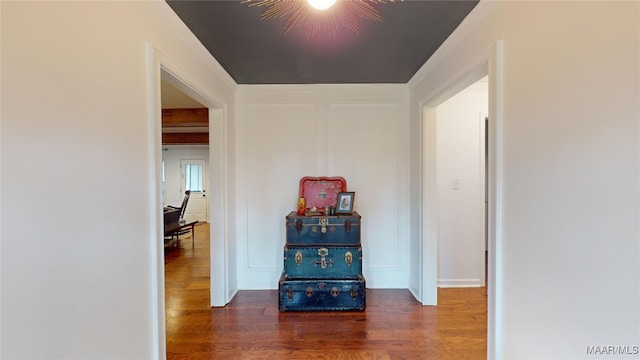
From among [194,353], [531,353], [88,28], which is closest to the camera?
[88,28]

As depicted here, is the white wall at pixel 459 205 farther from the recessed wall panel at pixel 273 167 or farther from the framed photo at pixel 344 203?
the recessed wall panel at pixel 273 167

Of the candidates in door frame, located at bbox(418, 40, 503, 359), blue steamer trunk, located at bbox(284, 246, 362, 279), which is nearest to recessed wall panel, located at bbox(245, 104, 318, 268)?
blue steamer trunk, located at bbox(284, 246, 362, 279)

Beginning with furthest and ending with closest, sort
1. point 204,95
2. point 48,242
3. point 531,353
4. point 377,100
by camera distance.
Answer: point 377,100, point 204,95, point 531,353, point 48,242

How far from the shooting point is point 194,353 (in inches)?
81.0

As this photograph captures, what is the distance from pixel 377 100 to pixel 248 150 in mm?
1559

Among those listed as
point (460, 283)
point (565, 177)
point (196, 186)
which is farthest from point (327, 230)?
point (196, 186)

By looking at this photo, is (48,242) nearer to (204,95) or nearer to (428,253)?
(204,95)

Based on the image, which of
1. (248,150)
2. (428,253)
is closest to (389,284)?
(428,253)

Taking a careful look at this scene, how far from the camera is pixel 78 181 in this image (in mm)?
1115

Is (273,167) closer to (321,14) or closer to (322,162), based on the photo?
(322,162)

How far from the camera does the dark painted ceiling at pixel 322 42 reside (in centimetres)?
171

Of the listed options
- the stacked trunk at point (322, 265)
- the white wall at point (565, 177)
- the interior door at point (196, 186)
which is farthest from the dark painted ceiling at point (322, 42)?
the interior door at point (196, 186)

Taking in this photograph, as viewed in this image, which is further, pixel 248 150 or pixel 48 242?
pixel 248 150

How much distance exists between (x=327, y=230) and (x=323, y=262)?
0.31 m
